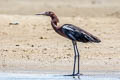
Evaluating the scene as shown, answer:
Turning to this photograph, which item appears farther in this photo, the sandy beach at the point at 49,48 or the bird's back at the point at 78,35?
the sandy beach at the point at 49,48

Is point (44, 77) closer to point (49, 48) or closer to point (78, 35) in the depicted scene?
point (78, 35)

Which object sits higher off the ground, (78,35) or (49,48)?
(78,35)

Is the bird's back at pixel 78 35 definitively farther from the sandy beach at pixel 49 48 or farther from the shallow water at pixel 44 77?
the sandy beach at pixel 49 48

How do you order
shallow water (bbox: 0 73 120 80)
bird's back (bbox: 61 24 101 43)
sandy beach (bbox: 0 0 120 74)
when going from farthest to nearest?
sandy beach (bbox: 0 0 120 74), bird's back (bbox: 61 24 101 43), shallow water (bbox: 0 73 120 80)

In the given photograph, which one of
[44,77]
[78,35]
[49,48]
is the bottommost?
[44,77]

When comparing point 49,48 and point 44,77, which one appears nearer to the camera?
point 44,77

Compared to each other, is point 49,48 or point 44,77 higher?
point 49,48

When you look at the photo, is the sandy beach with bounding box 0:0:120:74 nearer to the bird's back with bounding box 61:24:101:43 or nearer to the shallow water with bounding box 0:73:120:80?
the shallow water with bounding box 0:73:120:80

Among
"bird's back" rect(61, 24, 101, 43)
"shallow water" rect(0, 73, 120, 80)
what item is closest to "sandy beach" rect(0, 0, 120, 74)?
"shallow water" rect(0, 73, 120, 80)

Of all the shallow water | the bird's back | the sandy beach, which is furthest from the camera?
the sandy beach

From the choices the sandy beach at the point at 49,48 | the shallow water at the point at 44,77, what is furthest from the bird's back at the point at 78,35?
the sandy beach at the point at 49,48

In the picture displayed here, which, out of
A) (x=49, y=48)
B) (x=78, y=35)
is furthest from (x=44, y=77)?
(x=49, y=48)

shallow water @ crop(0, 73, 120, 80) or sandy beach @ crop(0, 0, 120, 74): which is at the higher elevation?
sandy beach @ crop(0, 0, 120, 74)

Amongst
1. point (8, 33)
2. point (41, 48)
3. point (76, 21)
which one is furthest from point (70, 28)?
point (76, 21)
